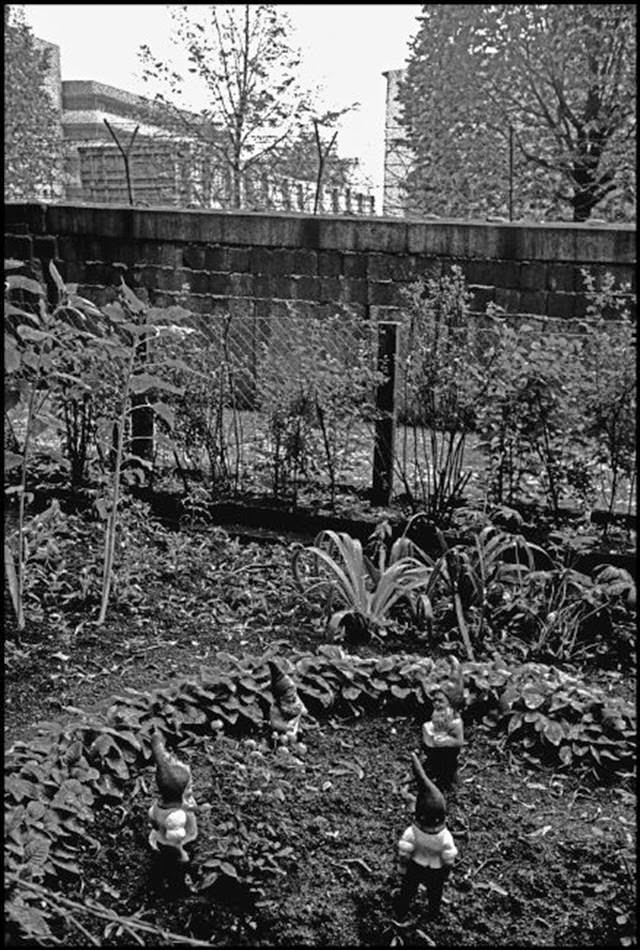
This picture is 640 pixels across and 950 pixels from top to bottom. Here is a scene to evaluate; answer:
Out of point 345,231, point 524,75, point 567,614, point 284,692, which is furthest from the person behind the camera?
point 345,231

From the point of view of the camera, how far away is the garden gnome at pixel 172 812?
5.55 ft

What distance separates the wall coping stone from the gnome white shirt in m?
4.23

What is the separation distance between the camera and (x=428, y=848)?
5.21 feet

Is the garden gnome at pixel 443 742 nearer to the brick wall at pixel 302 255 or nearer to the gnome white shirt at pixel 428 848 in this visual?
the gnome white shirt at pixel 428 848

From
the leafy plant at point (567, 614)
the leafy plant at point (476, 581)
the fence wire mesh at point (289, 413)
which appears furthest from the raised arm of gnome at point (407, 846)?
the fence wire mesh at point (289, 413)

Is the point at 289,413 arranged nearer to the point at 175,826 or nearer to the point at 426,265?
the point at 426,265

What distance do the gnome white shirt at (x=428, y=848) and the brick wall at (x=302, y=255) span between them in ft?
13.8

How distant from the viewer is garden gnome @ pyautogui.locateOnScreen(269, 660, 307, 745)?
2260mm

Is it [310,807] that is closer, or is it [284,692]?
[310,807]

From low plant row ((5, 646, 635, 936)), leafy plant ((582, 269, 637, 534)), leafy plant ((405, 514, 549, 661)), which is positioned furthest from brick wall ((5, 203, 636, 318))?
low plant row ((5, 646, 635, 936))

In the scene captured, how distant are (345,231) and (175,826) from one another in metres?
4.83

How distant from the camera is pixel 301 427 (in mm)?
4363

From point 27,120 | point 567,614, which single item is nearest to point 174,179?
point 27,120

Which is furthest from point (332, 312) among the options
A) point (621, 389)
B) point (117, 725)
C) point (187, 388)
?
point (117, 725)
